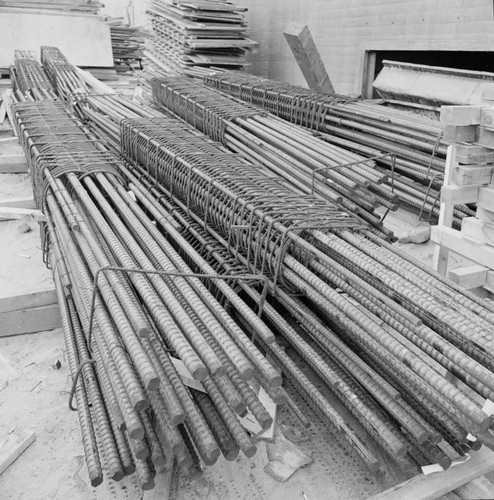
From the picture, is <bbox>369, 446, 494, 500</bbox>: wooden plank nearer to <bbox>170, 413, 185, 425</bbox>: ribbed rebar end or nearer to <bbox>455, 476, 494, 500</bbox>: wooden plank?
<bbox>455, 476, 494, 500</bbox>: wooden plank

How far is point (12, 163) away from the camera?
6.87m

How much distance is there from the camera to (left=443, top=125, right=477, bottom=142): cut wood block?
346cm

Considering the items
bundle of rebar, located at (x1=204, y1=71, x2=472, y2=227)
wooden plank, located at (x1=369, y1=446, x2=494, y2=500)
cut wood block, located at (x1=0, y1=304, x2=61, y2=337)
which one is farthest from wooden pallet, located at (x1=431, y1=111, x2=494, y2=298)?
cut wood block, located at (x1=0, y1=304, x2=61, y2=337)

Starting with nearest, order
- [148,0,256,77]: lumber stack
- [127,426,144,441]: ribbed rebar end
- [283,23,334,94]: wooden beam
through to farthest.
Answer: [127,426,144,441]: ribbed rebar end
[283,23,334,94]: wooden beam
[148,0,256,77]: lumber stack

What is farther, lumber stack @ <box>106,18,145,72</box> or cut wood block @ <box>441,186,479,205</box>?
lumber stack @ <box>106,18,145,72</box>

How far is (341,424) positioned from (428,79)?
5903mm

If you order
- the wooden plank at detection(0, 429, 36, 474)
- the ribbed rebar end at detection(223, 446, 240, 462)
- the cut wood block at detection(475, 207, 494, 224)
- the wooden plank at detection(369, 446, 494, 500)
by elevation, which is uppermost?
the cut wood block at detection(475, 207, 494, 224)

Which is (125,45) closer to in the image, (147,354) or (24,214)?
(24,214)

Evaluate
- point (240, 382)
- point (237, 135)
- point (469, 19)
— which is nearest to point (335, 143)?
point (237, 135)

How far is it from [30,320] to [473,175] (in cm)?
340

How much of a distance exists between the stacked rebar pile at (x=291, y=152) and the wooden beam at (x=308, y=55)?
6.58 feet

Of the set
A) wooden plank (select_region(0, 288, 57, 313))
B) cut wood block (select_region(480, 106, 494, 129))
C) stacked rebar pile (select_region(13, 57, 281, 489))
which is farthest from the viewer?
wooden plank (select_region(0, 288, 57, 313))

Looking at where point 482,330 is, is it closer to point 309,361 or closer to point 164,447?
point 309,361

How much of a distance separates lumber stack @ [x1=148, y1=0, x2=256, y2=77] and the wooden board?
2.23 m
